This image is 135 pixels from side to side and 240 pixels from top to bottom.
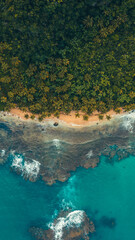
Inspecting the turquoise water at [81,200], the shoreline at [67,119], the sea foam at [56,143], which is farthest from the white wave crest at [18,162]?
the shoreline at [67,119]

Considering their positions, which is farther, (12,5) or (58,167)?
(58,167)

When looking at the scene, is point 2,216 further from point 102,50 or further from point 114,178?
point 102,50

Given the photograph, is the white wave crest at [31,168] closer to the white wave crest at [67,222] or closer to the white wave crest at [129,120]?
the white wave crest at [67,222]

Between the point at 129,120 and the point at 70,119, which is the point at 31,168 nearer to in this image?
the point at 70,119

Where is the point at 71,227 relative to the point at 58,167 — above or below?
below

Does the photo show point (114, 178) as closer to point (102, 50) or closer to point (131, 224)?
point (131, 224)

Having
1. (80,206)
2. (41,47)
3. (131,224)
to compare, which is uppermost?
(41,47)

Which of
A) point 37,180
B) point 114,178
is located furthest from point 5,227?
point 114,178
